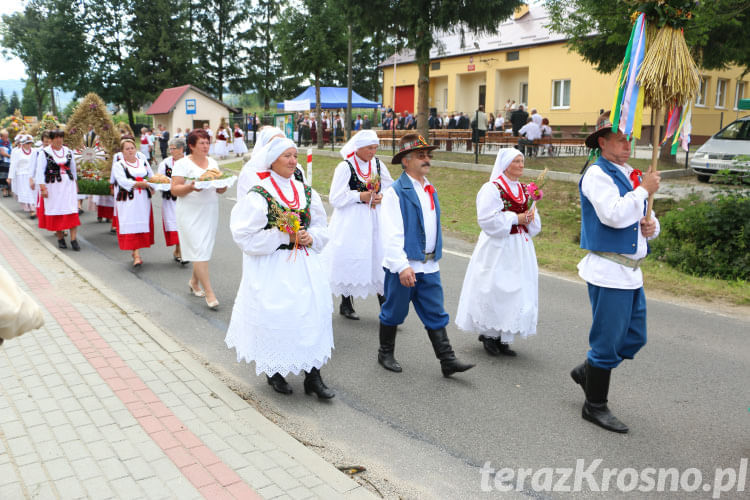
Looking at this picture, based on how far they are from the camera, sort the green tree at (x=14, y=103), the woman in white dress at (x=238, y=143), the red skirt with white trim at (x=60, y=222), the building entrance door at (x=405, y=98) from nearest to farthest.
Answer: the red skirt with white trim at (x=60, y=222), the woman in white dress at (x=238, y=143), the building entrance door at (x=405, y=98), the green tree at (x=14, y=103)

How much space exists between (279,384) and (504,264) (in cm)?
231

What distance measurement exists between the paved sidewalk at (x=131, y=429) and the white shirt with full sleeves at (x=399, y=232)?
1617mm

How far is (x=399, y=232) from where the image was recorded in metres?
5.11

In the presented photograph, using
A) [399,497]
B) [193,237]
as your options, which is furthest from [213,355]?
[399,497]

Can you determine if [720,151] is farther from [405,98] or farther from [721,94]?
[405,98]

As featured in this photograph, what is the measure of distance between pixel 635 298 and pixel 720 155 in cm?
1367

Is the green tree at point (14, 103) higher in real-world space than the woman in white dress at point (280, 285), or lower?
higher

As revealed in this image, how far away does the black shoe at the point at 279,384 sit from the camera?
16.5 feet

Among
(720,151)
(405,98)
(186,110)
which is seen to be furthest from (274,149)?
(405,98)

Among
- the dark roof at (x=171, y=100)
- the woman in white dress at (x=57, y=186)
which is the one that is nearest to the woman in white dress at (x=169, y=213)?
the woman in white dress at (x=57, y=186)

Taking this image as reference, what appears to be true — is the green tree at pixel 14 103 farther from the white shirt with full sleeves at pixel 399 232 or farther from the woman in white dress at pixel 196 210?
the white shirt with full sleeves at pixel 399 232

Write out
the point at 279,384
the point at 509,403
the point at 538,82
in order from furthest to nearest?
the point at 538,82 → the point at 279,384 → the point at 509,403

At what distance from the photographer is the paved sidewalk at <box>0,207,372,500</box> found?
3.49 meters

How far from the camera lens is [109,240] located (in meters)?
12.2
